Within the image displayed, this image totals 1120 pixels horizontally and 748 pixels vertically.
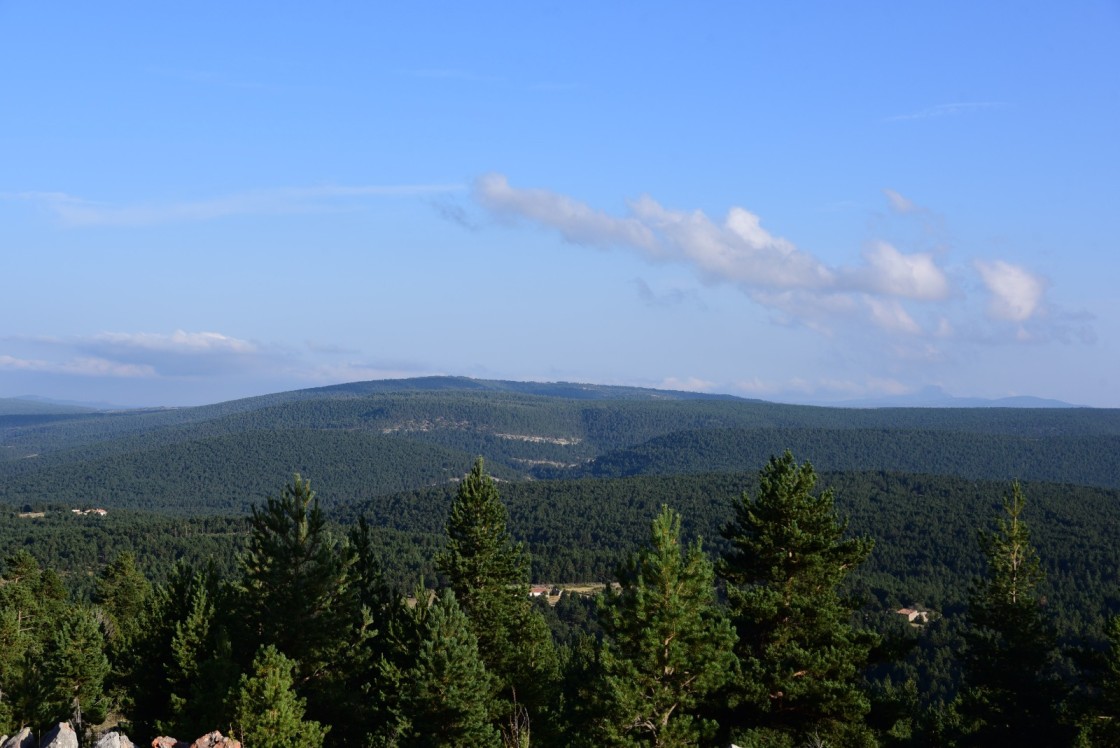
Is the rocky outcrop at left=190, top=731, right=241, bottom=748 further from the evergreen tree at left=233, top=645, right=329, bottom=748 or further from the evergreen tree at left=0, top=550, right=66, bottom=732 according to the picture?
Answer: the evergreen tree at left=0, top=550, right=66, bottom=732

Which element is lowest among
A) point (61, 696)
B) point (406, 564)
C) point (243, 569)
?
point (406, 564)

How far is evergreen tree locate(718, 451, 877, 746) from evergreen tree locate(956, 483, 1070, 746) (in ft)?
42.3

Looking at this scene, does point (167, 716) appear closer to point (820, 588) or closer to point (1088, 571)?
point (820, 588)

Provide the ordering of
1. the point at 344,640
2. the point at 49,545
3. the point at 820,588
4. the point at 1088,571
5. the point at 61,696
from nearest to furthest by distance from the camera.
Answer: the point at 820,588, the point at 344,640, the point at 61,696, the point at 1088,571, the point at 49,545

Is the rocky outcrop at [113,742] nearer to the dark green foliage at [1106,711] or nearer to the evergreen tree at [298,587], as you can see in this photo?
the evergreen tree at [298,587]

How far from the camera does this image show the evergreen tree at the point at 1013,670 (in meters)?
42.3

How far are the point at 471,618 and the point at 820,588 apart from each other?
17218mm

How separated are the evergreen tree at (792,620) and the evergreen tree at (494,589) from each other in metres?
13.2

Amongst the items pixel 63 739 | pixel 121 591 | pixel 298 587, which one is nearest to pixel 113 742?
pixel 63 739

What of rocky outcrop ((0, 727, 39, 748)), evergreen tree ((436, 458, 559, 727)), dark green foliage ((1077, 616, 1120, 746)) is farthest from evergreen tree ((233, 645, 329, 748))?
dark green foliage ((1077, 616, 1120, 746))

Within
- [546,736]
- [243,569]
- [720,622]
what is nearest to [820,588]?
[720,622]

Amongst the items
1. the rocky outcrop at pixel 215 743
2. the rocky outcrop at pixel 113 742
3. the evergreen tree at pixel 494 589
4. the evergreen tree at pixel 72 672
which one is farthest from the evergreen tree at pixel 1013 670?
the evergreen tree at pixel 72 672

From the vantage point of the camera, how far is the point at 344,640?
43.5 m

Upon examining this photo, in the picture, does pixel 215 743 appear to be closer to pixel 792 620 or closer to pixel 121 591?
pixel 792 620
